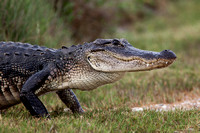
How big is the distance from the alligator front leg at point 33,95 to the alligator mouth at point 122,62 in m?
0.70

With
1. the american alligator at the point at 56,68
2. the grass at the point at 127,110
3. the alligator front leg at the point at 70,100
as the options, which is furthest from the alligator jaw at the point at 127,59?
the alligator front leg at the point at 70,100

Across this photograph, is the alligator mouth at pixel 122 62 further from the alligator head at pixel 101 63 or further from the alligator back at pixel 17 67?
the alligator back at pixel 17 67

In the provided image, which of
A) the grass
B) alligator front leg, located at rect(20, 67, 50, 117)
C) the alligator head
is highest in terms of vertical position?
the alligator head

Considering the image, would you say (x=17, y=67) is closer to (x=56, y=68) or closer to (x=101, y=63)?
(x=56, y=68)

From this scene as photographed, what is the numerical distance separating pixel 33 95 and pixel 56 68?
0.47 meters

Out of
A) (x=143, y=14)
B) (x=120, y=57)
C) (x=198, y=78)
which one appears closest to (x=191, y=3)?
(x=143, y=14)

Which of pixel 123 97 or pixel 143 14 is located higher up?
pixel 143 14

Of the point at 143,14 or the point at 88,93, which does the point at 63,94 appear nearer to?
the point at 88,93

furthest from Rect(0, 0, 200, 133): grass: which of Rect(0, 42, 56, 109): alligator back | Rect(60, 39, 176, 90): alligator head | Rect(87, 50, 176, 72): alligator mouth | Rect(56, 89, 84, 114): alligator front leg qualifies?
Rect(87, 50, 176, 72): alligator mouth

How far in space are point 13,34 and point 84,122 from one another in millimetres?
3244

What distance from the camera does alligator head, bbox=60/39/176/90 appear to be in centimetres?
379

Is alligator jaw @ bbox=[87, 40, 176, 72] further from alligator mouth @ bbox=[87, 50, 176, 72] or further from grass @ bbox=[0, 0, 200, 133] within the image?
grass @ bbox=[0, 0, 200, 133]

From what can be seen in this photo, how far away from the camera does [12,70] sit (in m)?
3.99

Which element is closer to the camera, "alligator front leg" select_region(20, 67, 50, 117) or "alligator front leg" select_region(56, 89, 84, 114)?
"alligator front leg" select_region(20, 67, 50, 117)
